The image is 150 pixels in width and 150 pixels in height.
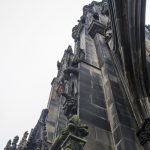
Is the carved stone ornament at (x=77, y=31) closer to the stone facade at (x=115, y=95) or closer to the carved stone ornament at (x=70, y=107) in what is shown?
the stone facade at (x=115, y=95)

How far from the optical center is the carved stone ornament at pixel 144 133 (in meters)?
5.51

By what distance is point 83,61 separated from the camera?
8586 mm

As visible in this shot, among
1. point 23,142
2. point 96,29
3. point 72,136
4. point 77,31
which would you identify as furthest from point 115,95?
point 77,31

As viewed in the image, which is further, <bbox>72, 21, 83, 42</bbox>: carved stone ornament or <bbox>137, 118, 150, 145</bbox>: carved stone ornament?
<bbox>72, 21, 83, 42</bbox>: carved stone ornament

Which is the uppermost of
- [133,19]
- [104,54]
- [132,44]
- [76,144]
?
[104,54]

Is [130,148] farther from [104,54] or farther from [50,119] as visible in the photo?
[50,119]

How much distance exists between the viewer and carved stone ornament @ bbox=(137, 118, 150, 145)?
217 inches

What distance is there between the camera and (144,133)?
561 centimetres

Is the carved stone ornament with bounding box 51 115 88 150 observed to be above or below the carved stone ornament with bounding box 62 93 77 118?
below

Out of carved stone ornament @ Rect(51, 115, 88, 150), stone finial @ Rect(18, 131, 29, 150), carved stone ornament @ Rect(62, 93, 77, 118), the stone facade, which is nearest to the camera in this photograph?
carved stone ornament @ Rect(51, 115, 88, 150)

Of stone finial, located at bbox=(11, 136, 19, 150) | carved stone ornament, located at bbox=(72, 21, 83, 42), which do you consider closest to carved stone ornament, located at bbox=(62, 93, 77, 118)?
stone finial, located at bbox=(11, 136, 19, 150)

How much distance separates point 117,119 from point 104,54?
346cm

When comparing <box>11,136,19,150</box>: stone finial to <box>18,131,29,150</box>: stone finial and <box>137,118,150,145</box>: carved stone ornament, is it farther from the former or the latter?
<box>137,118,150,145</box>: carved stone ornament

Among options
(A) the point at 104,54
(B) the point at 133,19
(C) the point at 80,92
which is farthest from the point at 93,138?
(A) the point at 104,54
